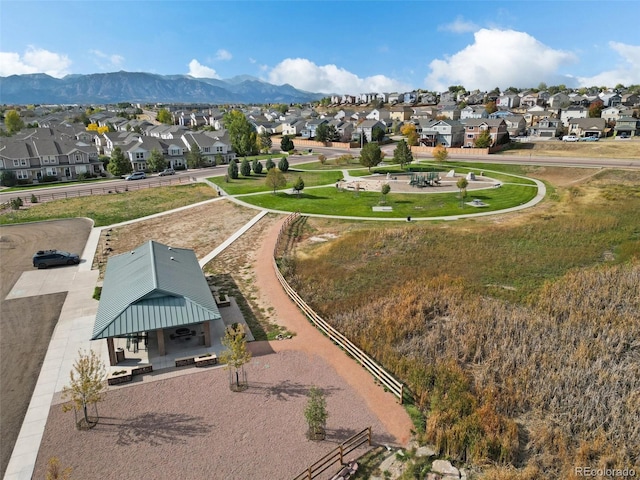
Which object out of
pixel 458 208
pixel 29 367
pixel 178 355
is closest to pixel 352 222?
pixel 458 208

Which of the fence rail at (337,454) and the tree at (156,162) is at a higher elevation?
the tree at (156,162)

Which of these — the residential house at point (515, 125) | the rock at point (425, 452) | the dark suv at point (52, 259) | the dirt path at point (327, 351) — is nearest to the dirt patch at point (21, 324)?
the dark suv at point (52, 259)

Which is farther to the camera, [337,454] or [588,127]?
[588,127]

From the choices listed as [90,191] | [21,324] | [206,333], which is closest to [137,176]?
[90,191]

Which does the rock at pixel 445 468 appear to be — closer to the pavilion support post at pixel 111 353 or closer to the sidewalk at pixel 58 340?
the sidewalk at pixel 58 340

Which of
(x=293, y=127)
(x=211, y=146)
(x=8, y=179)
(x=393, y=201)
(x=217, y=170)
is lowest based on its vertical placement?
(x=393, y=201)

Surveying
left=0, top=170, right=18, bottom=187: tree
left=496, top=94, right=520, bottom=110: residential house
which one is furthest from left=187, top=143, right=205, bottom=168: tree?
left=496, top=94, right=520, bottom=110: residential house

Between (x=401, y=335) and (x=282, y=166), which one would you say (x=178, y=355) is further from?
(x=282, y=166)

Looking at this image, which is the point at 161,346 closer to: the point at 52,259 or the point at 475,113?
the point at 52,259
